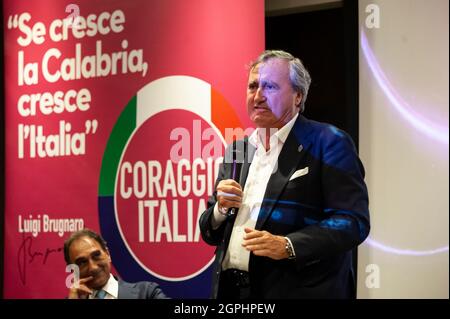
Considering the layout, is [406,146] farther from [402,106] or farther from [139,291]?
[139,291]

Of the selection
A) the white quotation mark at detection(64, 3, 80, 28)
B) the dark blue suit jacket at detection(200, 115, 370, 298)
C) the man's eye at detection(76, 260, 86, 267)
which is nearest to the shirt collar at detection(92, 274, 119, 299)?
the man's eye at detection(76, 260, 86, 267)

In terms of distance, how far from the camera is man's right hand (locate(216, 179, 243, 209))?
2.14m

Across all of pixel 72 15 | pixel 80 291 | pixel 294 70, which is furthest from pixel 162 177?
pixel 294 70

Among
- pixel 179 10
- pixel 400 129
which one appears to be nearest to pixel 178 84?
pixel 179 10

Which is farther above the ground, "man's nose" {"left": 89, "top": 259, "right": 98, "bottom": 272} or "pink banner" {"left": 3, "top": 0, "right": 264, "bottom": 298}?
"pink banner" {"left": 3, "top": 0, "right": 264, "bottom": 298}

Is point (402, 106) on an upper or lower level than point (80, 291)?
upper

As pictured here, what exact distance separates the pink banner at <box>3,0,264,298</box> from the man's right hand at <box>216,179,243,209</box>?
81 centimetres

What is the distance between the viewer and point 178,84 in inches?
126

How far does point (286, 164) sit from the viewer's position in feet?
7.11

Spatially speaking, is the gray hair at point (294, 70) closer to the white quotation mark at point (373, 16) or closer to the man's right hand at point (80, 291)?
the white quotation mark at point (373, 16)

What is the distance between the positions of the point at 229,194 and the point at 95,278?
693mm
